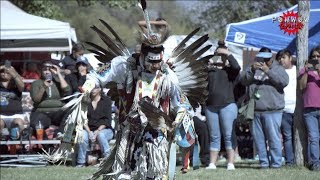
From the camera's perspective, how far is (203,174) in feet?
35.1

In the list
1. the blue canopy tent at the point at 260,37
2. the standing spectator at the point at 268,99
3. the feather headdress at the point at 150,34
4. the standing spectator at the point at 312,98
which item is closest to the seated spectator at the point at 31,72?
the blue canopy tent at the point at 260,37

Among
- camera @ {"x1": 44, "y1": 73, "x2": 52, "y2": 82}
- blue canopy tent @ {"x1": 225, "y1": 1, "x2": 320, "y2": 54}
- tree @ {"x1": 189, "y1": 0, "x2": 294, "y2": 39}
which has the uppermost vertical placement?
tree @ {"x1": 189, "y1": 0, "x2": 294, "y2": 39}

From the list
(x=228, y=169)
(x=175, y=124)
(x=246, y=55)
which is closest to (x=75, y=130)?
(x=175, y=124)

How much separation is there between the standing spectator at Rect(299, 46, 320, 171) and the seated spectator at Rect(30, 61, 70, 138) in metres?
3.78

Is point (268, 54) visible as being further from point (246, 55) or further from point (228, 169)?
point (246, 55)

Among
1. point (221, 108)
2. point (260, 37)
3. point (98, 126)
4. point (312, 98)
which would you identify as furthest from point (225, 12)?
point (312, 98)

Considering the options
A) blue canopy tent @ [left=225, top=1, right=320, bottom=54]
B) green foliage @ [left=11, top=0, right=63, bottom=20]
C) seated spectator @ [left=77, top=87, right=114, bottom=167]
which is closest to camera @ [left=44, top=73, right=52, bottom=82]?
seated spectator @ [left=77, top=87, right=114, bottom=167]

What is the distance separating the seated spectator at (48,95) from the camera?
41.2 feet

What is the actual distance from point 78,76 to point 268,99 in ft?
10.7

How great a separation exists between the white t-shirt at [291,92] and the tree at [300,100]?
0.54m

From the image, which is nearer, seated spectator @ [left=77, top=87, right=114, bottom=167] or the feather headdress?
the feather headdress

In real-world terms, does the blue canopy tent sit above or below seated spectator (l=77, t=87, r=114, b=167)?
above

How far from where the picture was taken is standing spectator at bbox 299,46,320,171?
1123 cm

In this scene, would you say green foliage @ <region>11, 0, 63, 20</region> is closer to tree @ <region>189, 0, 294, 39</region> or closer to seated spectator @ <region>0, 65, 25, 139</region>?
tree @ <region>189, 0, 294, 39</region>
